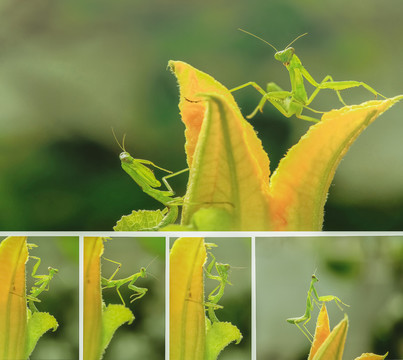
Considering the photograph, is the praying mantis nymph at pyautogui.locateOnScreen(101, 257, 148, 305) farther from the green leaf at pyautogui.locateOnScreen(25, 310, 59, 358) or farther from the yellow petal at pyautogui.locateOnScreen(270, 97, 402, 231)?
the yellow petal at pyautogui.locateOnScreen(270, 97, 402, 231)

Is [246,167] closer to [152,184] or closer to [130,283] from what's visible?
[152,184]

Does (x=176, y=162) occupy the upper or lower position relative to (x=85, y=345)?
upper

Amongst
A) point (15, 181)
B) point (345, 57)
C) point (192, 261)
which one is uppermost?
point (345, 57)

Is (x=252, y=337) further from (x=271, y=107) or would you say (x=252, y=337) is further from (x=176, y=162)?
(x=271, y=107)

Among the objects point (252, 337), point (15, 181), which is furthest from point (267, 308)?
point (15, 181)

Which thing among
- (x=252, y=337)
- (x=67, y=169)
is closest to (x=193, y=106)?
Result: (x=67, y=169)

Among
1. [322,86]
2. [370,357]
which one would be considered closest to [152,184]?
[322,86]
